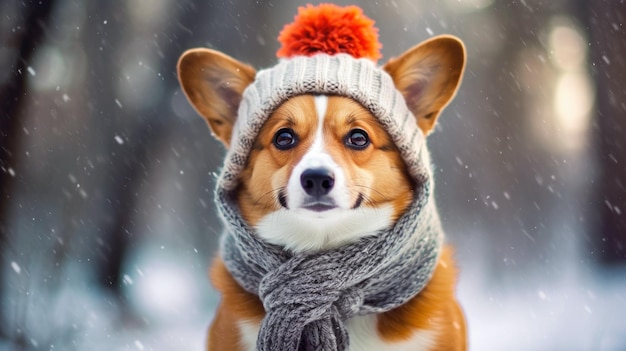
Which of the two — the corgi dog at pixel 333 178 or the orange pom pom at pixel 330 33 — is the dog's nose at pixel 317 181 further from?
the orange pom pom at pixel 330 33

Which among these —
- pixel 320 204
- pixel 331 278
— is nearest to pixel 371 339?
pixel 331 278

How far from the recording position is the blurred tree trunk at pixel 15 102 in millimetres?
1935

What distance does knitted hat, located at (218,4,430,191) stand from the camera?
1.27 meters

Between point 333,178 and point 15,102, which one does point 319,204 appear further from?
point 15,102

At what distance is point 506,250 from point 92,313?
57.0 inches

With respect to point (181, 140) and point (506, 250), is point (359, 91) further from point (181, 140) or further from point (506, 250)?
point (506, 250)

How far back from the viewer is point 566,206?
6.90 feet

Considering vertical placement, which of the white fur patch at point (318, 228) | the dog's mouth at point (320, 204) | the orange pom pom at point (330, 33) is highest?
the orange pom pom at point (330, 33)

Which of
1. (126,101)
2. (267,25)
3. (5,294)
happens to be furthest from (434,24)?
(5,294)

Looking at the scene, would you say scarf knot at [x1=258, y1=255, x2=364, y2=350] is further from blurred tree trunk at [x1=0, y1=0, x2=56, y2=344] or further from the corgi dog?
blurred tree trunk at [x1=0, y1=0, x2=56, y2=344]

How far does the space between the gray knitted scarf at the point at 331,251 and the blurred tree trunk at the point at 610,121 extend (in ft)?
3.17

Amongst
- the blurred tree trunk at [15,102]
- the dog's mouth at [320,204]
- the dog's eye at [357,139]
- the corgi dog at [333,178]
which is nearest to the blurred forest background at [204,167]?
the blurred tree trunk at [15,102]

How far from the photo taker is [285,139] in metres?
1.29

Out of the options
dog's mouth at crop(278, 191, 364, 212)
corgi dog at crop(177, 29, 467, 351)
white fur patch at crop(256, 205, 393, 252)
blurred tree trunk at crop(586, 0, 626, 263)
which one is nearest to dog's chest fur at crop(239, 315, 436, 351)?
corgi dog at crop(177, 29, 467, 351)
